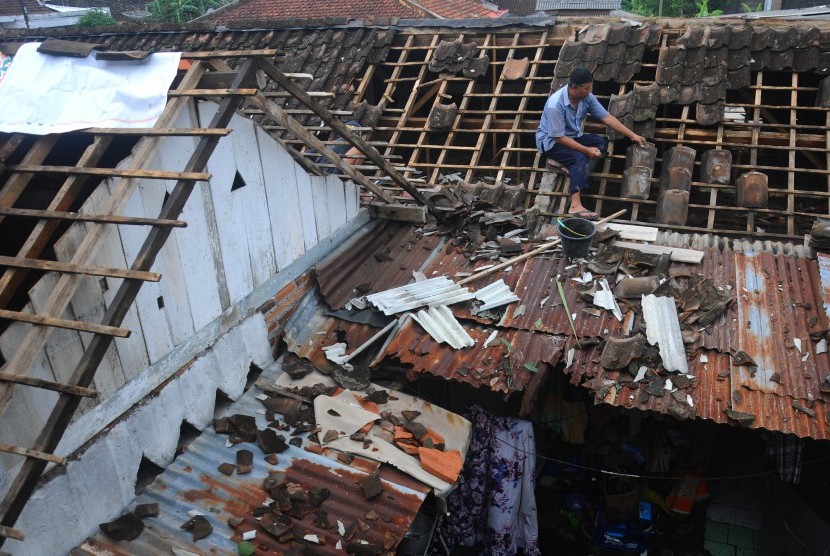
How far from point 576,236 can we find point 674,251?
97 centimetres

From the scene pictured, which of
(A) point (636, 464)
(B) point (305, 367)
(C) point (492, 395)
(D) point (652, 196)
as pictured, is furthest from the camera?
(D) point (652, 196)

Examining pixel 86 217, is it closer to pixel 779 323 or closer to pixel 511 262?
pixel 511 262

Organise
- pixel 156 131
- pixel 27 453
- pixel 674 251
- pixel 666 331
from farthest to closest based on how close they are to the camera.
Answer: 1. pixel 674 251
2. pixel 666 331
3. pixel 156 131
4. pixel 27 453

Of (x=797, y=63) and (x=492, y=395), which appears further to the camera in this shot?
(x=797, y=63)

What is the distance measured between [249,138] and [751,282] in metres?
4.73

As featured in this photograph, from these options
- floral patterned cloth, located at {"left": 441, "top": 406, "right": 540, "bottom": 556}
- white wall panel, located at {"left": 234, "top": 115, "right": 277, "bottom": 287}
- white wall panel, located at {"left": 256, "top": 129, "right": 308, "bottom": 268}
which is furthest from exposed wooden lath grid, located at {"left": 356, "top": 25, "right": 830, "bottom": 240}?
floral patterned cloth, located at {"left": 441, "top": 406, "right": 540, "bottom": 556}

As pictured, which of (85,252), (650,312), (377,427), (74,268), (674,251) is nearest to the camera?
(74,268)

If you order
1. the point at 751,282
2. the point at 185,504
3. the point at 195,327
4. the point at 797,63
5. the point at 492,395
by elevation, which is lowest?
the point at 492,395

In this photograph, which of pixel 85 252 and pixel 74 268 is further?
pixel 85 252

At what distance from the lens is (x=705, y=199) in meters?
7.99

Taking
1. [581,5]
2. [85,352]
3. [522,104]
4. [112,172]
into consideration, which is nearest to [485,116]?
[522,104]

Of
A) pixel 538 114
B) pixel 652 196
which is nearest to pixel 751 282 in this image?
pixel 652 196

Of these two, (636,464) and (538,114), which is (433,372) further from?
(538,114)

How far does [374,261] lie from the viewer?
22.0ft
